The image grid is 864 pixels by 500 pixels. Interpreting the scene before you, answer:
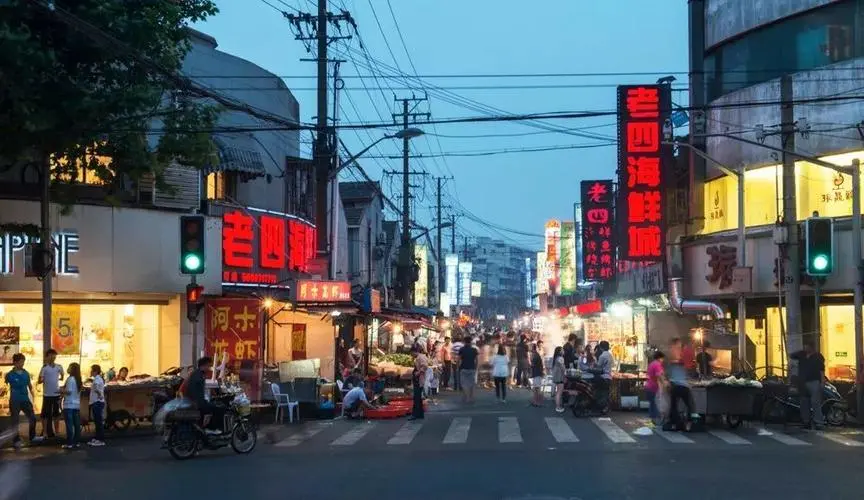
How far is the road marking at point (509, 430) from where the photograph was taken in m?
18.0

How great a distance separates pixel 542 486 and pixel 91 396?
35.2ft

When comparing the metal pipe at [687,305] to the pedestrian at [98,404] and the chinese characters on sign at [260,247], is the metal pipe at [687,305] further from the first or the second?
the pedestrian at [98,404]

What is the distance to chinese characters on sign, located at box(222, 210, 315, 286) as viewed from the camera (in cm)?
2562

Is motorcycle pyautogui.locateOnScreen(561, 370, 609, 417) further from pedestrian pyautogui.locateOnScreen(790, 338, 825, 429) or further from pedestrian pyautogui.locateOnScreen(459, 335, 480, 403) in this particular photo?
pedestrian pyautogui.locateOnScreen(790, 338, 825, 429)

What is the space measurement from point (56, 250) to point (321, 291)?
6847 millimetres

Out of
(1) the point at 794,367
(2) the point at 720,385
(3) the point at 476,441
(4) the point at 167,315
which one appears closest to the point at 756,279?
(1) the point at 794,367

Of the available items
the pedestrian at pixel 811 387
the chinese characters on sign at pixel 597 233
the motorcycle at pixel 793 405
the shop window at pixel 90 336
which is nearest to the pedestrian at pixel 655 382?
the motorcycle at pixel 793 405

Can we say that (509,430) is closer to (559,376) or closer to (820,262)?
(559,376)

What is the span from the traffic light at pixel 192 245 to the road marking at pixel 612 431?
834cm

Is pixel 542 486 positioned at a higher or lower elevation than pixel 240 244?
lower

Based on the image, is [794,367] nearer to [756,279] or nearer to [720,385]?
[720,385]

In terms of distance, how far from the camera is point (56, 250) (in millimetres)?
21609

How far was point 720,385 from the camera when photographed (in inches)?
773

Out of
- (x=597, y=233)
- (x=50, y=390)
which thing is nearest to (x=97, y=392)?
(x=50, y=390)
